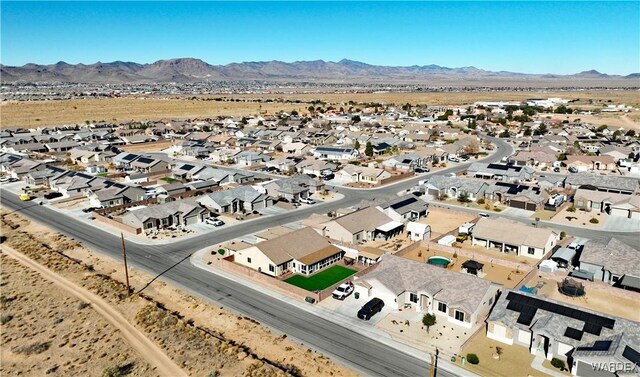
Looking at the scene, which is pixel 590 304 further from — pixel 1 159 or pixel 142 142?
pixel 142 142

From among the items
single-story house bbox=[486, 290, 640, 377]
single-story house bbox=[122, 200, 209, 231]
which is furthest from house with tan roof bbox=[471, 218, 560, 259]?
single-story house bbox=[122, 200, 209, 231]

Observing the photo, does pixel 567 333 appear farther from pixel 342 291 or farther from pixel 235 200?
pixel 235 200

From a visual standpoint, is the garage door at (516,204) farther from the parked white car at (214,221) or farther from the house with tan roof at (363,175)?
the parked white car at (214,221)

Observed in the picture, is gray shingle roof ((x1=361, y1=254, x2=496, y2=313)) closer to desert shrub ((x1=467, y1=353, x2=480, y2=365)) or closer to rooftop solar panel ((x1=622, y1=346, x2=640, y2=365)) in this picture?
desert shrub ((x1=467, y1=353, x2=480, y2=365))

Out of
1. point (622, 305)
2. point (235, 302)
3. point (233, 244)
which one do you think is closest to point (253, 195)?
point (233, 244)

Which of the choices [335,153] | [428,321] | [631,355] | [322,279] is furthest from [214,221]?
[335,153]

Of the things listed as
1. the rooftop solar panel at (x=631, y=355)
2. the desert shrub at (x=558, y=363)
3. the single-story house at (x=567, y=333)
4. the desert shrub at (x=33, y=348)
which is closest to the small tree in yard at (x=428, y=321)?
the single-story house at (x=567, y=333)
